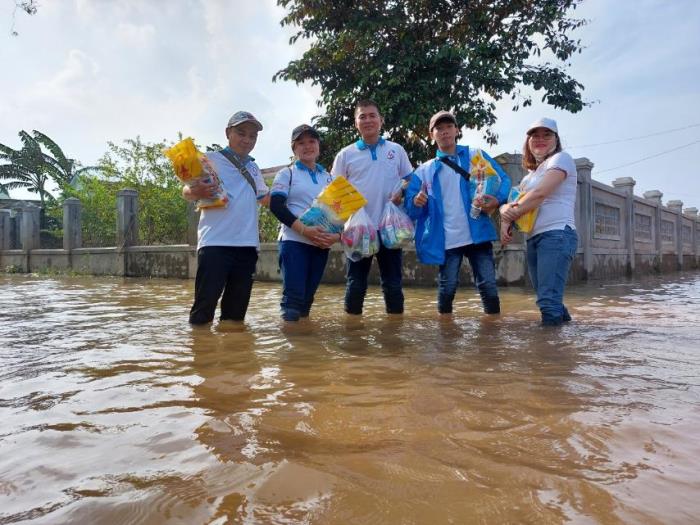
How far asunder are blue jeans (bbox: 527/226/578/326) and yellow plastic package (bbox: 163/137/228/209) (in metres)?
2.36

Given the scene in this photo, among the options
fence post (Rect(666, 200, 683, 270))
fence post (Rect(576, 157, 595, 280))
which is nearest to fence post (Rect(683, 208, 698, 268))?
fence post (Rect(666, 200, 683, 270))

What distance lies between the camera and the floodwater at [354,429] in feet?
4.12

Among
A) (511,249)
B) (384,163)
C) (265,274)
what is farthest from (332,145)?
(384,163)

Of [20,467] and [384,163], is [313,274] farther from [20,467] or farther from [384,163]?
[20,467]

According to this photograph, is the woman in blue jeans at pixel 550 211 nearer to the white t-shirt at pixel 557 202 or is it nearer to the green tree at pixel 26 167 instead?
the white t-shirt at pixel 557 202

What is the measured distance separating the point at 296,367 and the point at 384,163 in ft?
6.80

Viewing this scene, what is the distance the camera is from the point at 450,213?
4.20 meters

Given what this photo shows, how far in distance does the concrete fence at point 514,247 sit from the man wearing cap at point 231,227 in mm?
4482

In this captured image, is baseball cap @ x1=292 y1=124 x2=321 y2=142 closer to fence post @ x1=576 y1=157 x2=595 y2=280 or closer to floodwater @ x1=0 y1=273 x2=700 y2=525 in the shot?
floodwater @ x1=0 y1=273 x2=700 y2=525

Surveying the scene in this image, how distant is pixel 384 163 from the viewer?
4.16 m

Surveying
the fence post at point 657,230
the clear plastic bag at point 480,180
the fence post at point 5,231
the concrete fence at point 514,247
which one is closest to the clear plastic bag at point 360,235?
the clear plastic bag at point 480,180

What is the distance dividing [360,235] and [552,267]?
141cm

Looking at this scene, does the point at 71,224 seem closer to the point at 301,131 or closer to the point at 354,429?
the point at 301,131

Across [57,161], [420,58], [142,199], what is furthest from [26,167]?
[420,58]
